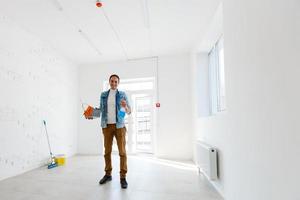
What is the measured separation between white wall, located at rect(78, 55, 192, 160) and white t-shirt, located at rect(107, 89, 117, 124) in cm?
205

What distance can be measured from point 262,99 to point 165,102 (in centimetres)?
334

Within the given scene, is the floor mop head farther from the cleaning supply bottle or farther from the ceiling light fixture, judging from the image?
the ceiling light fixture

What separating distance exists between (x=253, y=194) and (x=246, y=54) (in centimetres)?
104

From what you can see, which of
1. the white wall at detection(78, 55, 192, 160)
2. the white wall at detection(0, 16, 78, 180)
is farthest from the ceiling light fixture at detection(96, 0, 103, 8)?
the white wall at detection(78, 55, 192, 160)

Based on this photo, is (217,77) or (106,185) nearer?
(106,185)

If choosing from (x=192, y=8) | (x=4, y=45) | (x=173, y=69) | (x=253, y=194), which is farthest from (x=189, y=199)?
(x=4, y=45)

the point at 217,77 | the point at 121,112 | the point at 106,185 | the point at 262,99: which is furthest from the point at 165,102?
the point at 262,99

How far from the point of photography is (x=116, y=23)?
3.12 m

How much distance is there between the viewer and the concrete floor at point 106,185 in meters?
2.15

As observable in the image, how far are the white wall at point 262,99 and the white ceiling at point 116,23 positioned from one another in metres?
1.12

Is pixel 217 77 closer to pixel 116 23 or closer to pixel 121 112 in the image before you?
pixel 121 112

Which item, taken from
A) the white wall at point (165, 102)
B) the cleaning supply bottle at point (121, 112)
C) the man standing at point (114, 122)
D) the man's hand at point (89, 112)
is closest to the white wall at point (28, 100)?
the white wall at point (165, 102)

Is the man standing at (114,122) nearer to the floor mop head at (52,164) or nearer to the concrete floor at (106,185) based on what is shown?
the concrete floor at (106,185)

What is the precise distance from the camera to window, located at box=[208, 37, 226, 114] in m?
2.95
